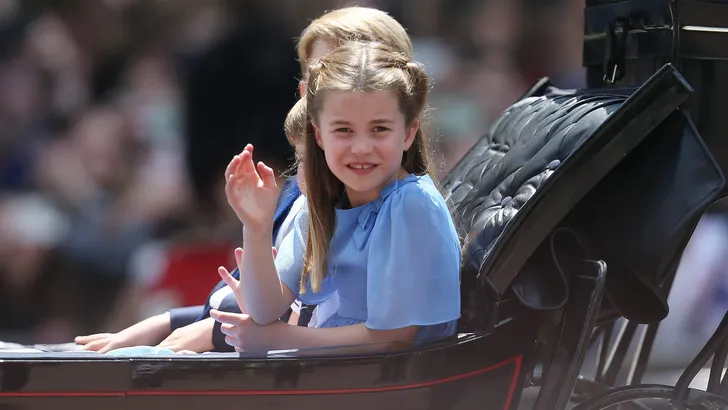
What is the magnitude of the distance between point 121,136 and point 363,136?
2790mm

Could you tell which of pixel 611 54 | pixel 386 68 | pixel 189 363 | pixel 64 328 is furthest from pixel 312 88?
pixel 64 328

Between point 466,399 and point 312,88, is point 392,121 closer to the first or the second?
point 312,88

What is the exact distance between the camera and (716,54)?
7.18 ft

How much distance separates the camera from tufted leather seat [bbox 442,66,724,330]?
1931mm

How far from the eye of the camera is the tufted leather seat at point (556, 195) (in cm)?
193

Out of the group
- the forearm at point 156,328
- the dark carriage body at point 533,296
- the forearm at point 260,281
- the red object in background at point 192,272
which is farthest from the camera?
the red object in background at point 192,272

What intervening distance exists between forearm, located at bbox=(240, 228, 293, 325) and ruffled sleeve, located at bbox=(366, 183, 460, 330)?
19cm

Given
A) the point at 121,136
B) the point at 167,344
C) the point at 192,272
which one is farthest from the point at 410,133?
the point at 121,136

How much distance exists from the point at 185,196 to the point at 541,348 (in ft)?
8.69

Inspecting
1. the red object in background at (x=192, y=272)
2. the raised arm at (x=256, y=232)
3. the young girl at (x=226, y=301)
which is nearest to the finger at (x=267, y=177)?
the raised arm at (x=256, y=232)

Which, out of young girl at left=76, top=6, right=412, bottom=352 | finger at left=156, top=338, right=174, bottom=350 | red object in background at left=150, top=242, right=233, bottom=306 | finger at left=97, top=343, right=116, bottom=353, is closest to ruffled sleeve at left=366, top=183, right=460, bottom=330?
young girl at left=76, top=6, right=412, bottom=352

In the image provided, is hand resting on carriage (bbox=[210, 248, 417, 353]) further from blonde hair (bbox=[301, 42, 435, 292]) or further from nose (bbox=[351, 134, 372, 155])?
nose (bbox=[351, 134, 372, 155])

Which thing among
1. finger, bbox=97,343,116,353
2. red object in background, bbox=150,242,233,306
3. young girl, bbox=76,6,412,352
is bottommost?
red object in background, bbox=150,242,233,306

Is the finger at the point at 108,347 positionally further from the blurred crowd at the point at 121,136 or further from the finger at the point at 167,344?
the blurred crowd at the point at 121,136
